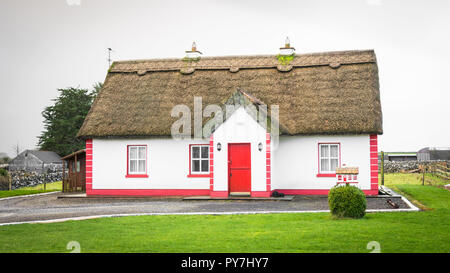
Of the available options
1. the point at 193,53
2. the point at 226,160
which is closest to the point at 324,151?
the point at 226,160

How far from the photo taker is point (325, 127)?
21.3 metres

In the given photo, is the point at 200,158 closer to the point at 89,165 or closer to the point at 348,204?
the point at 89,165

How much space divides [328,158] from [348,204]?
8469 mm

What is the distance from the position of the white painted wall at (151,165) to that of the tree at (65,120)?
35791mm

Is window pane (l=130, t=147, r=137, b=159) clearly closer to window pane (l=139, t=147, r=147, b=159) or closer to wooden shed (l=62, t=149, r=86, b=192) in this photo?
window pane (l=139, t=147, r=147, b=159)

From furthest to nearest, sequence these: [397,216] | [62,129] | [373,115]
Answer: [62,129] → [373,115] → [397,216]

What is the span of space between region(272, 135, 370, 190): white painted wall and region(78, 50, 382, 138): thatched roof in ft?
1.82

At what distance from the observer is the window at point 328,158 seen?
70.8 ft

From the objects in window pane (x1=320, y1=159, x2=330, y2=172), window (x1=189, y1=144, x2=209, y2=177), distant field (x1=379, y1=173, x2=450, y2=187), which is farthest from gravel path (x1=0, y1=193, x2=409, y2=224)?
distant field (x1=379, y1=173, x2=450, y2=187)

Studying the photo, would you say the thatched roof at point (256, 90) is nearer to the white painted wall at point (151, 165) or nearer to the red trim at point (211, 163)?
the white painted wall at point (151, 165)
